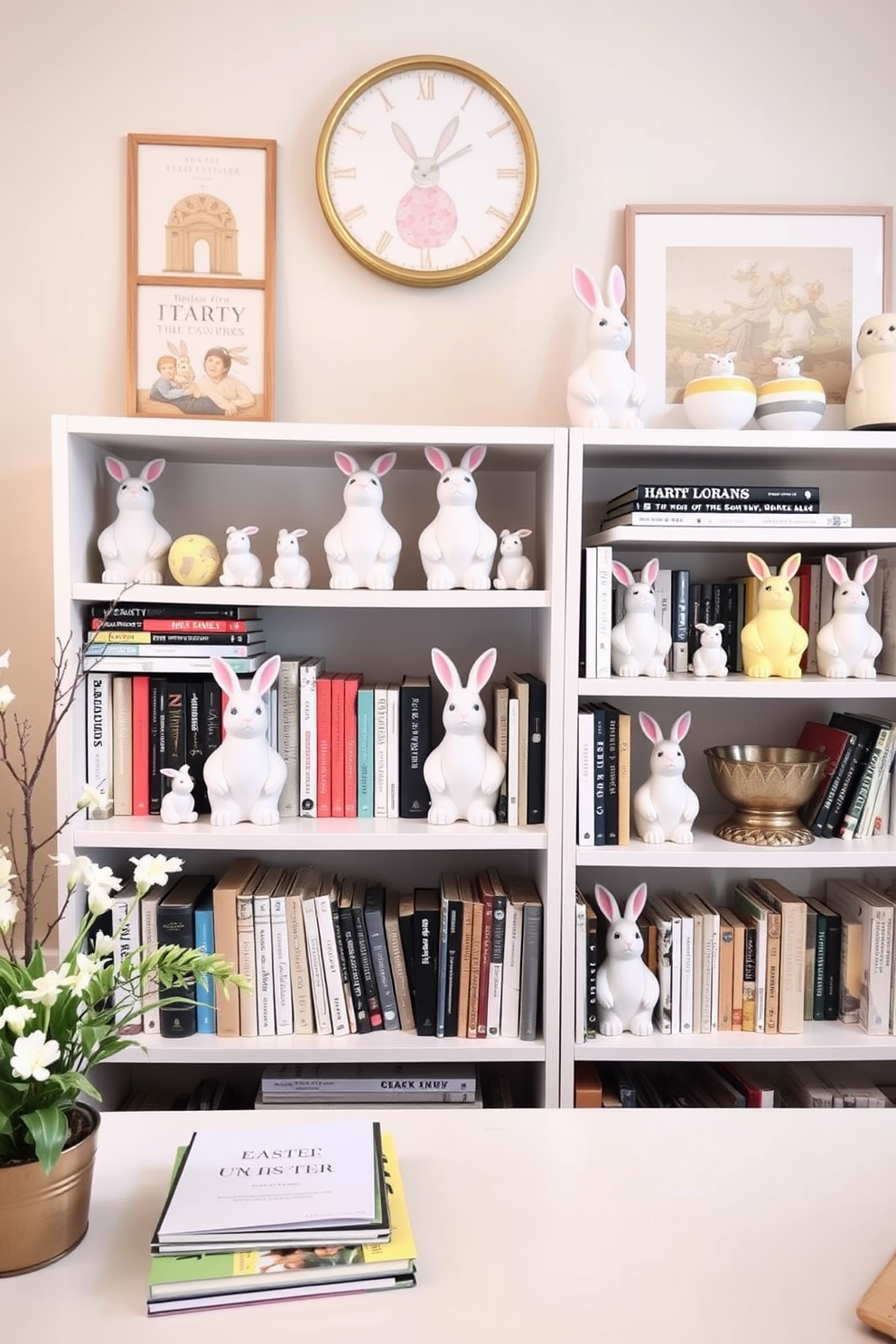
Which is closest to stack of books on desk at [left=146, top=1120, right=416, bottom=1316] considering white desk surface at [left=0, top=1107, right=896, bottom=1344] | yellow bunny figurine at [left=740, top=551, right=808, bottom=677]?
white desk surface at [left=0, top=1107, right=896, bottom=1344]

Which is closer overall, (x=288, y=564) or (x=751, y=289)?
(x=288, y=564)

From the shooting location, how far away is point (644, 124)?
205cm

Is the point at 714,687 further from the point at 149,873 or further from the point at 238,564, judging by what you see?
the point at 149,873

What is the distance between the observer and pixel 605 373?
1848mm

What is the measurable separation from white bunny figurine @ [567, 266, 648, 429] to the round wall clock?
0.26 metres

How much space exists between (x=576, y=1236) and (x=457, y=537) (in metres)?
1.18

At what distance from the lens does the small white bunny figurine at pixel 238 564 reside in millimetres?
1838

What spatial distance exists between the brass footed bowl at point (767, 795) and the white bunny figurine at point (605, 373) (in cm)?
68

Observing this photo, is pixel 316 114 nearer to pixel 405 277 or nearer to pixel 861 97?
pixel 405 277

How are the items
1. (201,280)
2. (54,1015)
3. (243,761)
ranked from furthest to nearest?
(201,280)
(243,761)
(54,1015)

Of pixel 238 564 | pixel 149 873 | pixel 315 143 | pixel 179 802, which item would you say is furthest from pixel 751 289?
pixel 149 873

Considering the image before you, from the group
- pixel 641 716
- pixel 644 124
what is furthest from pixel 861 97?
pixel 641 716

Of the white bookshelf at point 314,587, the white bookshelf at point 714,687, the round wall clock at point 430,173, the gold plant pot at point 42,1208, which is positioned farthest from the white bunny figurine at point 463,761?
the gold plant pot at point 42,1208

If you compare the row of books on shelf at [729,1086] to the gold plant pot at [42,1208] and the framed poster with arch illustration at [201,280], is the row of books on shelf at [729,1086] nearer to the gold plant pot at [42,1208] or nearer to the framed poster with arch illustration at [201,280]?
the gold plant pot at [42,1208]
